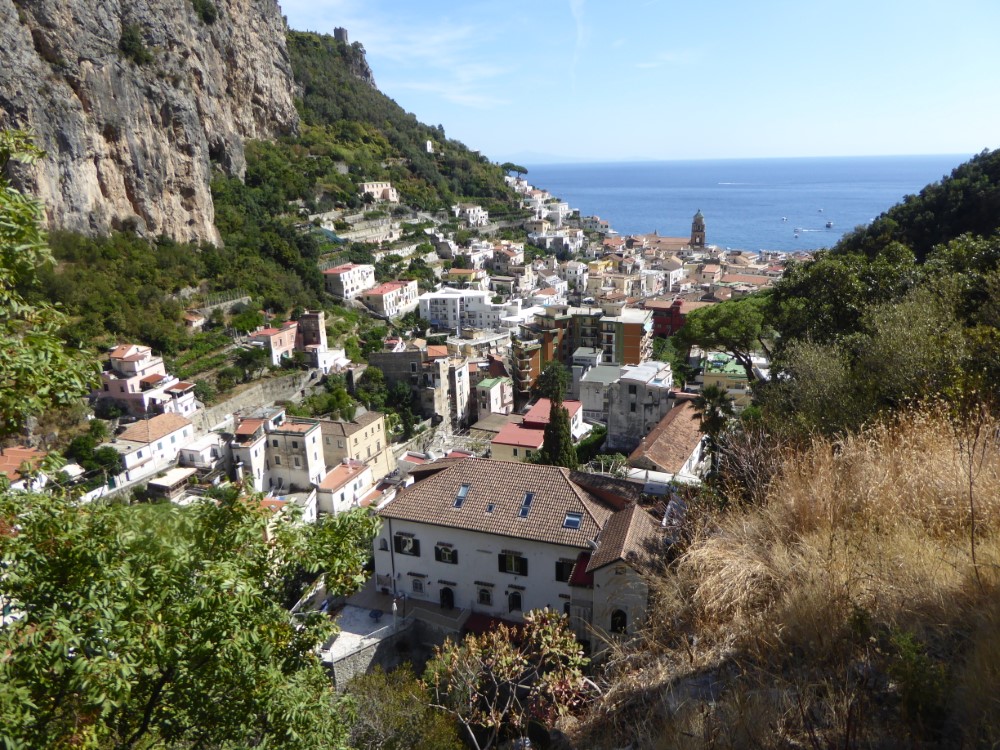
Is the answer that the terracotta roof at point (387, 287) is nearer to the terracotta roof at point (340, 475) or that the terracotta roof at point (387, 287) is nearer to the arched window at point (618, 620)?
the terracotta roof at point (340, 475)

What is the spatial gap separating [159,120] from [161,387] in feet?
66.3

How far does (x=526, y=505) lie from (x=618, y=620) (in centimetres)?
253

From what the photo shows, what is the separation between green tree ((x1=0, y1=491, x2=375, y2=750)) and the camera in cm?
257

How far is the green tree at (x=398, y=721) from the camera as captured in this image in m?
6.62

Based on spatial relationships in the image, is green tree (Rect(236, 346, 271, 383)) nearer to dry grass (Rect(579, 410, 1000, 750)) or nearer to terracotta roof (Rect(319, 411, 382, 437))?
terracotta roof (Rect(319, 411, 382, 437))

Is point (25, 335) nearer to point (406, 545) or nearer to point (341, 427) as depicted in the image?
point (406, 545)

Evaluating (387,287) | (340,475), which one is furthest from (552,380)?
(387,287)

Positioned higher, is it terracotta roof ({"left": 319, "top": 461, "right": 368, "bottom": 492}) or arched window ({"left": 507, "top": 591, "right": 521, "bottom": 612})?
arched window ({"left": 507, "top": 591, "right": 521, "bottom": 612})

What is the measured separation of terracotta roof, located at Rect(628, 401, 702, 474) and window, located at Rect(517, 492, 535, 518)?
5.96m

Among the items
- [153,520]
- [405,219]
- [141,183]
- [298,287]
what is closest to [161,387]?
[298,287]

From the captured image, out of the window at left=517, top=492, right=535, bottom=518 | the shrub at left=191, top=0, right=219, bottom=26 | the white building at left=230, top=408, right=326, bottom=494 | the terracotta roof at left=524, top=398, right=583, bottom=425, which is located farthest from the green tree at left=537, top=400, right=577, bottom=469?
the shrub at left=191, top=0, right=219, bottom=26

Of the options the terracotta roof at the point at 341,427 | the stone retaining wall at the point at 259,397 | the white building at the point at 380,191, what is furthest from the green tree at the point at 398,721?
the white building at the point at 380,191

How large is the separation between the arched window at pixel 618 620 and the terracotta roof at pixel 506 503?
129 cm

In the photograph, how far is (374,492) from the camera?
73.6ft
